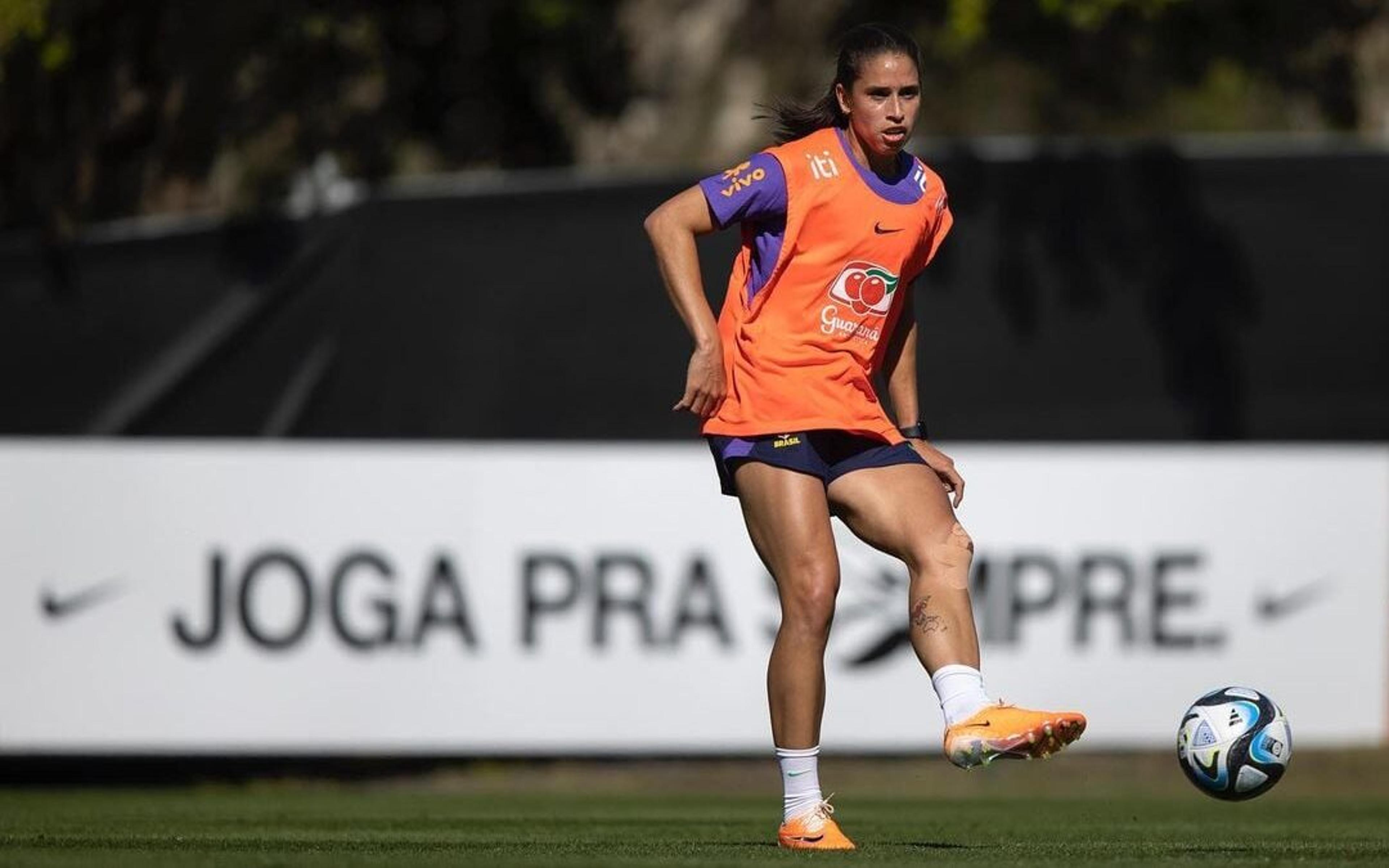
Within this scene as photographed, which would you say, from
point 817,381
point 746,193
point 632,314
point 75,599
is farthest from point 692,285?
point 75,599

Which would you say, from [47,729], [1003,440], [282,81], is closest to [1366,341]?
[1003,440]

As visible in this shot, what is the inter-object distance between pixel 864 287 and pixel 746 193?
1.33 feet

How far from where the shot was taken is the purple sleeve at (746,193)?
5805 millimetres

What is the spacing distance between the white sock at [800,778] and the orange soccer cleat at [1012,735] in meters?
0.46

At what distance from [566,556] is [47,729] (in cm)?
252

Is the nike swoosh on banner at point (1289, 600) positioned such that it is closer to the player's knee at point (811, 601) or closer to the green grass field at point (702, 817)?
the green grass field at point (702, 817)

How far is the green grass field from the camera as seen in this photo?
5.74 meters

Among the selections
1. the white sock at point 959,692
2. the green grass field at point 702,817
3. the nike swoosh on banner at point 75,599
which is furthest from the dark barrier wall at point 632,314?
the white sock at point 959,692

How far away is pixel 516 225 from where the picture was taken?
1139 cm

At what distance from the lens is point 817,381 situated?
19.3ft

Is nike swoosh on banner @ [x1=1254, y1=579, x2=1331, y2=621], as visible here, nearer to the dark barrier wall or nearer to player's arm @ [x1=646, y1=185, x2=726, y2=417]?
the dark barrier wall

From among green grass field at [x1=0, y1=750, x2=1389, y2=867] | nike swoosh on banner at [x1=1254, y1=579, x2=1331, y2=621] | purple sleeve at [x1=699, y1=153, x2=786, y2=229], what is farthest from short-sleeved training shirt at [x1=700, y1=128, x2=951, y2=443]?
nike swoosh on banner at [x1=1254, y1=579, x2=1331, y2=621]

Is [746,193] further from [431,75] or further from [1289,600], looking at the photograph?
[431,75]

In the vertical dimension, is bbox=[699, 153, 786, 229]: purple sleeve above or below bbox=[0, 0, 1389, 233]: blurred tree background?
below
